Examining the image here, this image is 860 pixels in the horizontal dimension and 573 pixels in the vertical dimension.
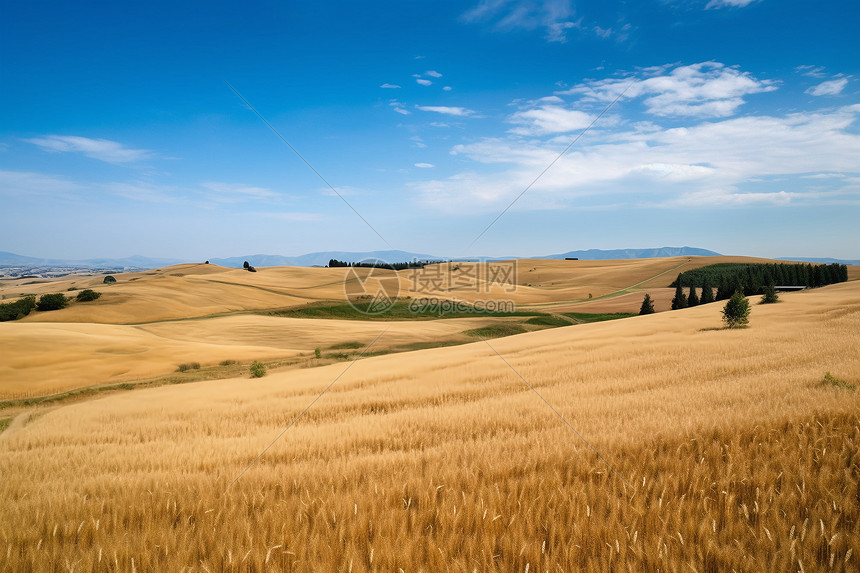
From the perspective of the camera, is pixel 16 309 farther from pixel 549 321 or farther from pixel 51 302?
pixel 549 321

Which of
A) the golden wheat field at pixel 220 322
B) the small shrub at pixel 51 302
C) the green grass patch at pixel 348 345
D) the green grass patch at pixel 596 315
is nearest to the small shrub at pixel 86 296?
the golden wheat field at pixel 220 322

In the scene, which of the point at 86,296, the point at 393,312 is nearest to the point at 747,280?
the point at 393,312

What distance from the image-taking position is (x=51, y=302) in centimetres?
3644

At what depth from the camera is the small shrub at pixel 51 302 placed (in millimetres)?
35656

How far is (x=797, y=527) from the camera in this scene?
8.72 feet

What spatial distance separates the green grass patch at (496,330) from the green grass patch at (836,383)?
1439 inches

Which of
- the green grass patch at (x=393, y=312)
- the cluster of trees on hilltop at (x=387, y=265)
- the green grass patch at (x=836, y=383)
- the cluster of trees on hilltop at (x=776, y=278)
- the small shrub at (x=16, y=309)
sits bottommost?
the green grass patch at (x=393, y=312)

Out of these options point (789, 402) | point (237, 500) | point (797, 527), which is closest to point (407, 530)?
point (237, 500)

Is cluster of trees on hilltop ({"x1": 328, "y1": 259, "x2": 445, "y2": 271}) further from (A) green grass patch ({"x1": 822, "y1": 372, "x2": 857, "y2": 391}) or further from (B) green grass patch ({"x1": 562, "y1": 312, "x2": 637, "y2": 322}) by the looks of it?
(A) green grass patch ({"x1": 822, "y1": 372, "x2": 857, "y2": 391})

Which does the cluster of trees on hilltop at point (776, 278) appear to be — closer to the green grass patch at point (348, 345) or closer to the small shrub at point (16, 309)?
the green grass patch at point (348, 345)

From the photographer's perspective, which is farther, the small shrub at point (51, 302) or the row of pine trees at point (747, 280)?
the row of pine trees at point (747, 280)

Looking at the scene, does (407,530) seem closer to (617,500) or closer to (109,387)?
(617,500)

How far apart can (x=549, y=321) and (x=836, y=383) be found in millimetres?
50014

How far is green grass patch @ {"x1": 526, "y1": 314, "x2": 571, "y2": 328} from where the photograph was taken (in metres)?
53.3
